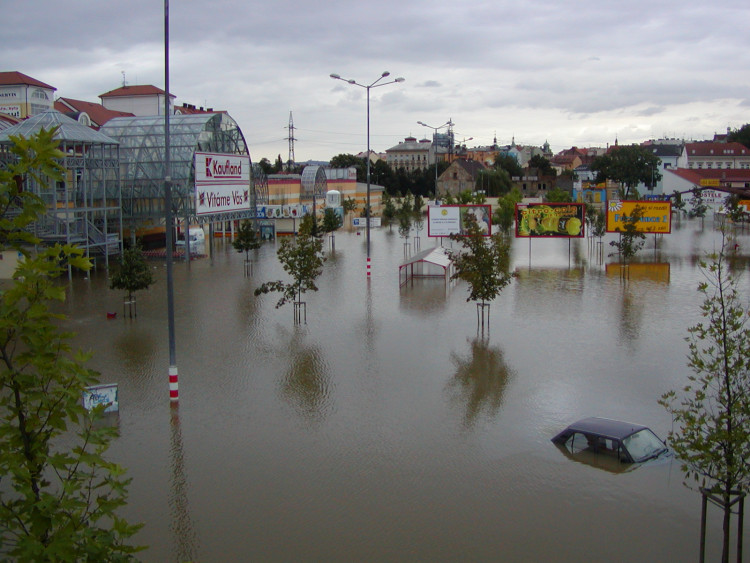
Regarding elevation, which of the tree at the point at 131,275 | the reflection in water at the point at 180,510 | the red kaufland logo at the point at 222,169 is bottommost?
the reflection in water at the point at 180,510

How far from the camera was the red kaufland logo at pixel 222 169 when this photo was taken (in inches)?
1544

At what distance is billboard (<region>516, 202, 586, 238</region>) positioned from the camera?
40.1 m

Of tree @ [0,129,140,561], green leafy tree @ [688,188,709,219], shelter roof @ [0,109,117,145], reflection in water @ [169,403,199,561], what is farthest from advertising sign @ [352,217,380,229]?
tree @ [0,129,140,561]

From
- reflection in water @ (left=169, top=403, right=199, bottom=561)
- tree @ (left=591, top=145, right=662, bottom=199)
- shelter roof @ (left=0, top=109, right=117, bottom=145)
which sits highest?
tree @ (left=591, top=145, right=662, bottom=199)

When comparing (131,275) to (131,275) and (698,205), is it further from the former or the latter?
(698,205)

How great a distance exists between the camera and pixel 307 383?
16.1 m

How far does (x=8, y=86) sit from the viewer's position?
223 feet

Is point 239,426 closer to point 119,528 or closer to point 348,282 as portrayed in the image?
point 119,528

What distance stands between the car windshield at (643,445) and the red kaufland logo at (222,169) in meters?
31.7

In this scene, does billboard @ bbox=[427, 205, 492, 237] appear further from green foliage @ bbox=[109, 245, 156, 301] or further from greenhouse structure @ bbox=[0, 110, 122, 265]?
green foliage @ bbox=[109, 245, 156, 301]

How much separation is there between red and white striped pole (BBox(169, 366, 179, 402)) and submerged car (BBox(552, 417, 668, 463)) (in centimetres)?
782

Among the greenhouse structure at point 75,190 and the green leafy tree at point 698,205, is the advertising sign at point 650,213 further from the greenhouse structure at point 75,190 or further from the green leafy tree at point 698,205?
the greenhouse structure at point 75,190

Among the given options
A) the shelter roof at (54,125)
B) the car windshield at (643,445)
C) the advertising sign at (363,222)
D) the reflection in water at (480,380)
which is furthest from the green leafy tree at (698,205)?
the car windshield at (643,445)

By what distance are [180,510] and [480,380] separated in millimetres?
8166
